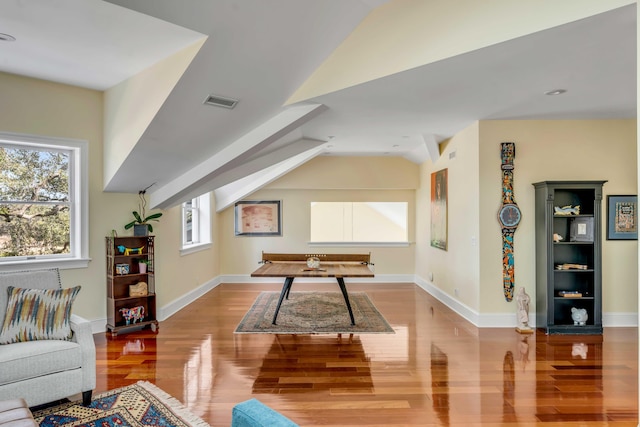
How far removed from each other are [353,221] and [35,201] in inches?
211

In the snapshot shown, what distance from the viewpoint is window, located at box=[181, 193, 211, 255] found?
631 cm

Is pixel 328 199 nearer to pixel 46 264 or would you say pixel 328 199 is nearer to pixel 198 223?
pixel 198 223

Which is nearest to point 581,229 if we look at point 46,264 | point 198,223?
point 198,223

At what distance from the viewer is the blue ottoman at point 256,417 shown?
1089 mm

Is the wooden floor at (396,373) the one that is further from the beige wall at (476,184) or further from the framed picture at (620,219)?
the framed picture at (620,219)

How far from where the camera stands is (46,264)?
3.96m

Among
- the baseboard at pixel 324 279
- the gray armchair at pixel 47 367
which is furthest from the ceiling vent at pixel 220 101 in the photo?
the baseboard at pixel 324 279

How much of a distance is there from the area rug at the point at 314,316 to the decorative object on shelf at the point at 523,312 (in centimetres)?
146

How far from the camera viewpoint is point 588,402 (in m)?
2.72

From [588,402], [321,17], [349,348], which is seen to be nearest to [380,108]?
[321,17]

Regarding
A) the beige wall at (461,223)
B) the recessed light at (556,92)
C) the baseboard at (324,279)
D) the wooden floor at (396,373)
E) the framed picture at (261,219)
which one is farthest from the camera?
the framed picture at (261,219)

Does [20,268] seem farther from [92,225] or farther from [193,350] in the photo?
[193,350]

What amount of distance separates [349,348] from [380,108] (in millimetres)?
2478

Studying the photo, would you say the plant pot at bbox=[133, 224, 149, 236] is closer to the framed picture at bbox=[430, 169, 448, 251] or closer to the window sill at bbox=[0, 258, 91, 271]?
the window sill at bbox=[0, 258, 91, 271]
